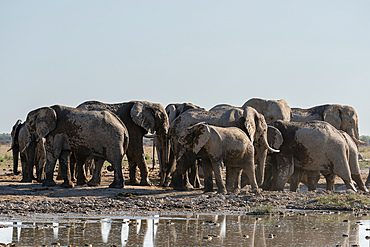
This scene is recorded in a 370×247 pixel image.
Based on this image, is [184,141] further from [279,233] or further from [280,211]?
[279,233]

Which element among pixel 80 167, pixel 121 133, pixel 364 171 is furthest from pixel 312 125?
pixel 364 171

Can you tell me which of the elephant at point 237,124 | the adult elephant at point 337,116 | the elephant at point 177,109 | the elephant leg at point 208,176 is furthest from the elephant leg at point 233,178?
the adult elephant at point 337,116

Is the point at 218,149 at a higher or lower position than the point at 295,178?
higher

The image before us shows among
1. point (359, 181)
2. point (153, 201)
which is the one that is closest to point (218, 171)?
point (153, 201)

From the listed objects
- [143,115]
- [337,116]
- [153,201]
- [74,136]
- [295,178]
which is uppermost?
[337,116]

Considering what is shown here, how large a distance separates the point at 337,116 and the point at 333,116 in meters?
0.17

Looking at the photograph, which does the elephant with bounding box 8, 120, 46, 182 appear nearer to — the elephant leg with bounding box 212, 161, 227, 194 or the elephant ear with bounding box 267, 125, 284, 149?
the elephant leg with bounding box 212, 161, 227, 194

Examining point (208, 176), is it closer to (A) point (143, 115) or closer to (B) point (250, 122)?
(B) point (250, 122)

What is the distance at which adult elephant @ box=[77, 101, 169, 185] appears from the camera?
21.1 metres

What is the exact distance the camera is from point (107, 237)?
11.7 meters

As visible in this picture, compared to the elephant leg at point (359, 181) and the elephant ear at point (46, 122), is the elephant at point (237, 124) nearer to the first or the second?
the elephant leg at point (359, 181)

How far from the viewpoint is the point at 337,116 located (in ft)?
97.9

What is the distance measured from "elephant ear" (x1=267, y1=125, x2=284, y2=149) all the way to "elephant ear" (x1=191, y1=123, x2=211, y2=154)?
110 inches

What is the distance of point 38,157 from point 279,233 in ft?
39.3
